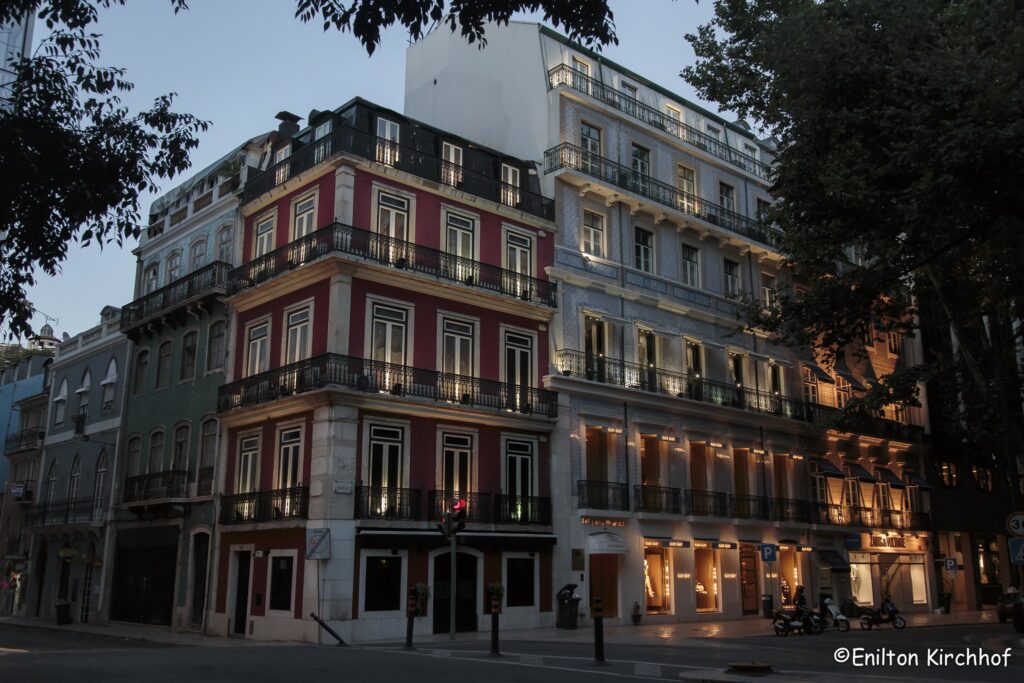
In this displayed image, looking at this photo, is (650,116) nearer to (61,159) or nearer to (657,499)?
(657,499)

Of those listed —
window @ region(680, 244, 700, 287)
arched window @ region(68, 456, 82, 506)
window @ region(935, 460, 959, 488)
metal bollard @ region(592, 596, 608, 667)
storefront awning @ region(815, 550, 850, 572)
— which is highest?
window @ region(680, 244, 700, 287)

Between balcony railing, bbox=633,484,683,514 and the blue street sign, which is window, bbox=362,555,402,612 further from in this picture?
the blue street sign

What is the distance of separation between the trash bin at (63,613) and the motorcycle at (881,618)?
2710 centimetres

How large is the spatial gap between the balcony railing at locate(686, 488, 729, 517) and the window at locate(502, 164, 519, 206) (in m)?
12.0

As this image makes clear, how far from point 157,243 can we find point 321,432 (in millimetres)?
15268

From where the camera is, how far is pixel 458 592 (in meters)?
26.4

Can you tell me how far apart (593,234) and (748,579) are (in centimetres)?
1406

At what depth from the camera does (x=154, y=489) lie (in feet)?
101

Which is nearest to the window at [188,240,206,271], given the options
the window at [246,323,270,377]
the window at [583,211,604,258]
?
the window at [246,323,270,377]

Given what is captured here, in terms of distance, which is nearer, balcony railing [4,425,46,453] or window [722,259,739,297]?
window [722,259,739,297]

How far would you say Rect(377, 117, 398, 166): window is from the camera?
90.7 feet

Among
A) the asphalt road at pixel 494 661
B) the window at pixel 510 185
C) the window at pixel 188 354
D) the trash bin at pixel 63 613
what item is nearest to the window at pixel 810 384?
the window at pixel 510 185

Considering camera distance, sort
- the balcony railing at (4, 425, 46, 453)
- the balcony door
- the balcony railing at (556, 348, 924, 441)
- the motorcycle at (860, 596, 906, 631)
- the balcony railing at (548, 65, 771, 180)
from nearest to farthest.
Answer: the motorcycle at (860, 596, 906, 631) → the balcony door → the balcony railing at (556, 348, 924, 441) → the balcony railing at (548, 65, 771, 180) → the balcony railing at (4, 425, 46, 453)

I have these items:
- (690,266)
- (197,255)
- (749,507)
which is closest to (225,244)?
(197,255)
